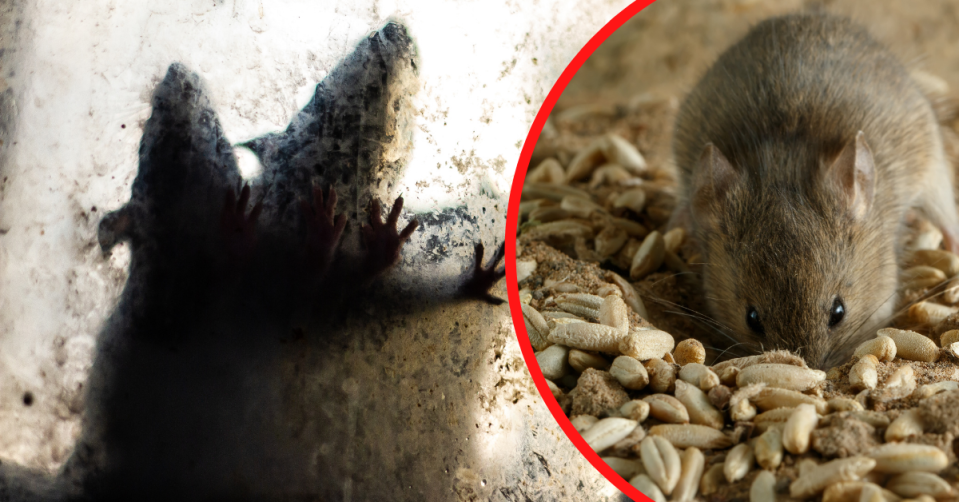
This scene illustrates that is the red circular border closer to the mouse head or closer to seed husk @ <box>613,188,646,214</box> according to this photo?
the mouse head

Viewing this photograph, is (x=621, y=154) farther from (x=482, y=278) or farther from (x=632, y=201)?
(x=482, y=278)

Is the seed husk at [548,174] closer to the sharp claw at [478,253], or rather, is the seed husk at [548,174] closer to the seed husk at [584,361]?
the seed husk at [584,361]

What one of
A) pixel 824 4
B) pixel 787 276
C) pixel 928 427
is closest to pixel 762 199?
pixel 787 276

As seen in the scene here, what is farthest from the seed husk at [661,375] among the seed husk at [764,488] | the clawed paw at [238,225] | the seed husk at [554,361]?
the clawed paw at [238,225]

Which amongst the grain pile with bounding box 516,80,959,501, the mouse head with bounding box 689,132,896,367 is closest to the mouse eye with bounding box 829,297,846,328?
the mouse head with bounding box 689,132,896,367

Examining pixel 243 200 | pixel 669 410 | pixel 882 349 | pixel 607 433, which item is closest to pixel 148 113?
pixel 243 200

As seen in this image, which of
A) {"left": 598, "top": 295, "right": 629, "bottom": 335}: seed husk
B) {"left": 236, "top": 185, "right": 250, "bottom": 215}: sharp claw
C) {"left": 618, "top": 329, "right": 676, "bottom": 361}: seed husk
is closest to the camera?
{"left": 236, "top": 185, "right": 250, "bottom": 215}: sharp claw
